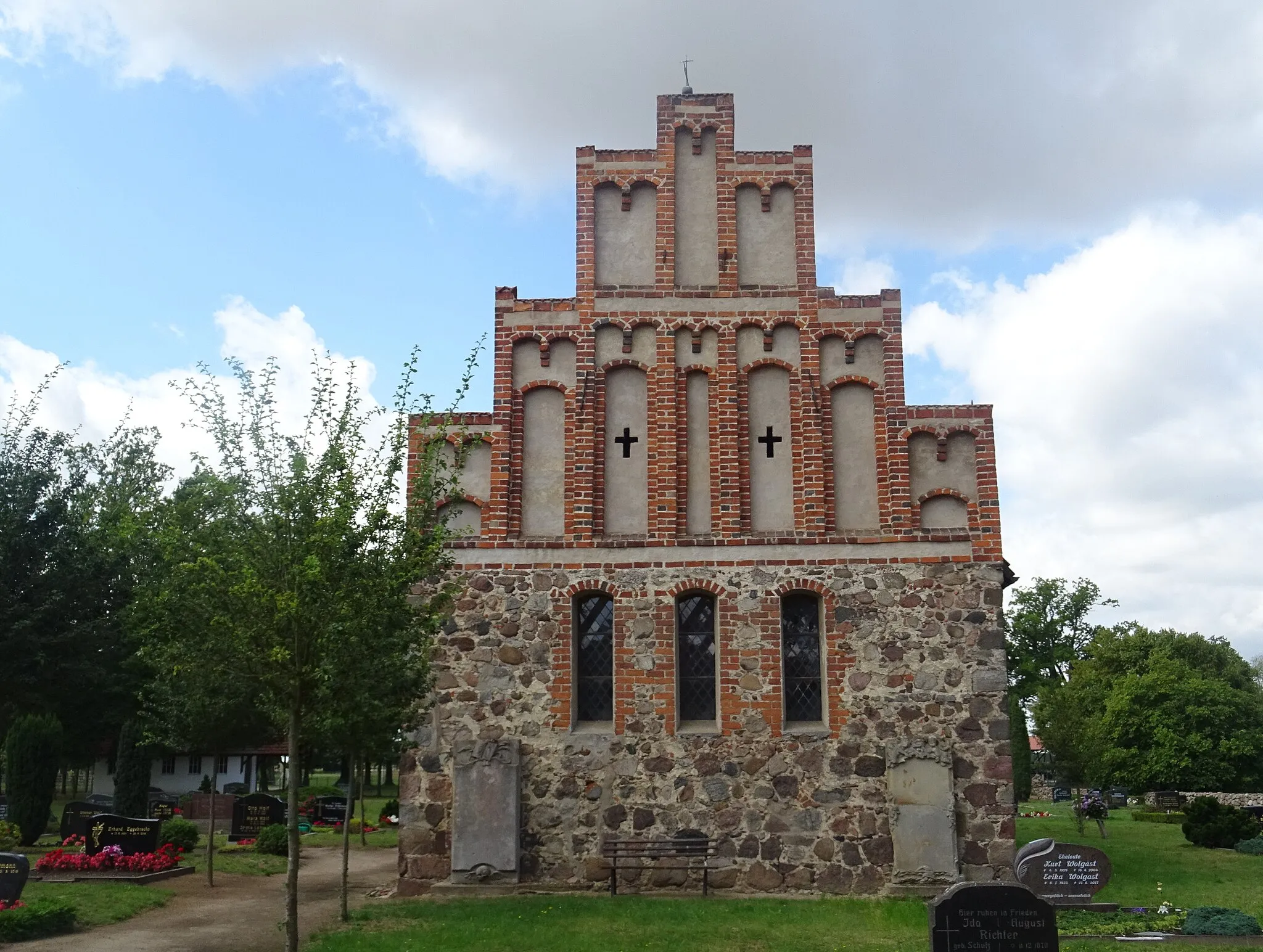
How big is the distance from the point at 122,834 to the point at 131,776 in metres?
9.10

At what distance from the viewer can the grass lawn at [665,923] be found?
1153cm

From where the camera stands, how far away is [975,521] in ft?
51.2

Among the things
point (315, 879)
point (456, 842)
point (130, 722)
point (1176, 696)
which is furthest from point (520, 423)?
point (1176, 696)

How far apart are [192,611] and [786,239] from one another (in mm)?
10976

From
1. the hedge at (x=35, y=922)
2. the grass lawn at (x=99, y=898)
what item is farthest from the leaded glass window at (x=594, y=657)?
the hedge at (x=35, y=922)

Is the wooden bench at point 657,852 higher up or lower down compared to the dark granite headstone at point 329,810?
higher up

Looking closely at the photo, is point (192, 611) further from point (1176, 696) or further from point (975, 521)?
point (1176, 696)

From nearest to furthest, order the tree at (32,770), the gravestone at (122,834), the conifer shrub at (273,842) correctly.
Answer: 1. the gravestone at (122,834)
2. the conifer shrub at (273,842)
3. the tree at (32,770)

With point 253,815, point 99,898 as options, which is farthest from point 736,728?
point 253,815

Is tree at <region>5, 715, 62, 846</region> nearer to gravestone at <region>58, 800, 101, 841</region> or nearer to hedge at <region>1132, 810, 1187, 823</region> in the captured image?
gravestone at <region>58, 800, 101, 841</region>

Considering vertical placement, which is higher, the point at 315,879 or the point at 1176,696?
the point at 1176,696

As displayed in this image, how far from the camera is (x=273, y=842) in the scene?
23.5 metres

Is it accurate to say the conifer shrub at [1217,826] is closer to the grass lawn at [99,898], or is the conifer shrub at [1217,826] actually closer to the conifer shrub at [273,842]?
the conifer shrub at [273,842]

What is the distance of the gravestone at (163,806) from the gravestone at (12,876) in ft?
29.7
